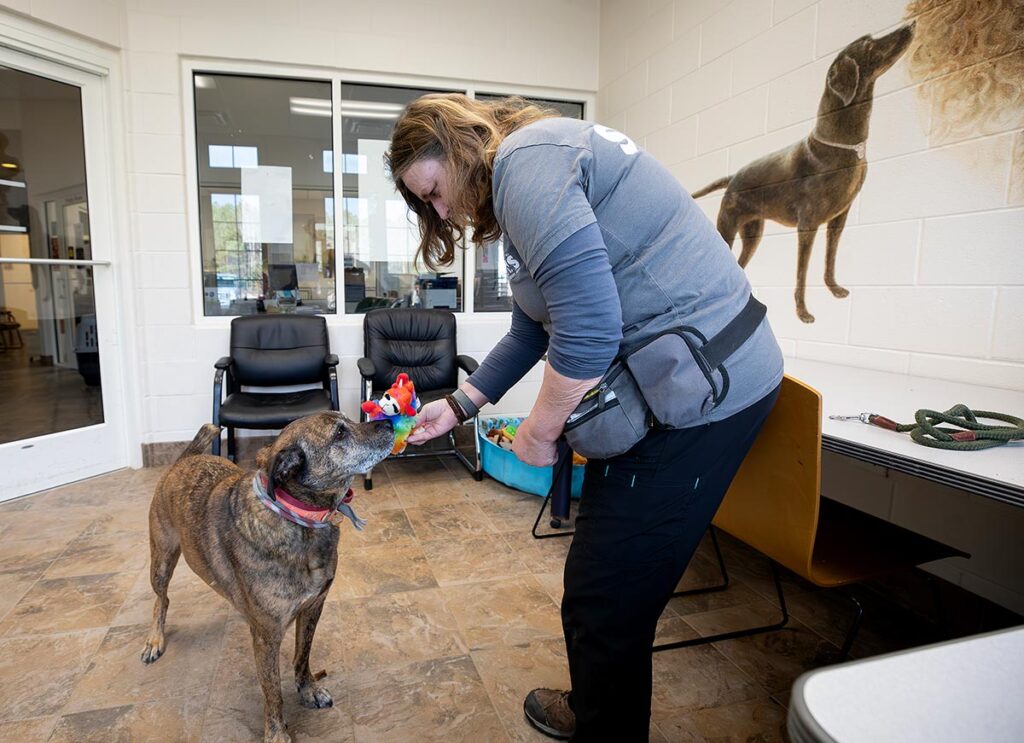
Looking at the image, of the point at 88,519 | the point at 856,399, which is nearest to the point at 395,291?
the point at 88,519

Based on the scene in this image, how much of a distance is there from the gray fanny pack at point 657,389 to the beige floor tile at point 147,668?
4.76ft

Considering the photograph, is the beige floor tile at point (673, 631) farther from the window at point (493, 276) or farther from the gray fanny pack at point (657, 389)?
the window at point (493, 276)

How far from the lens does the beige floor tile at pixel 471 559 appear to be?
7.72 feet

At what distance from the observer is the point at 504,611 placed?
209 cm

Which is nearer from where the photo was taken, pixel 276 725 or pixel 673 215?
pixel 673 215

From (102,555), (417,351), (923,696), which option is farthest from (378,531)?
(923,696)

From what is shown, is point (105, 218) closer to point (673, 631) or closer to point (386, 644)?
point (386, 644)

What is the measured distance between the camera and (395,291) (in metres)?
4.18

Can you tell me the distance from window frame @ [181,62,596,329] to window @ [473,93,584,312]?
46mm

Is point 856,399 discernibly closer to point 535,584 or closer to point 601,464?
point 601,464

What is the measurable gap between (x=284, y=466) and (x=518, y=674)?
98 centimetres

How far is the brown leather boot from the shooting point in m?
1.51

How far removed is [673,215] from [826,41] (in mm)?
1920

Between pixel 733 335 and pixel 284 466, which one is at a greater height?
pixel 733 335
